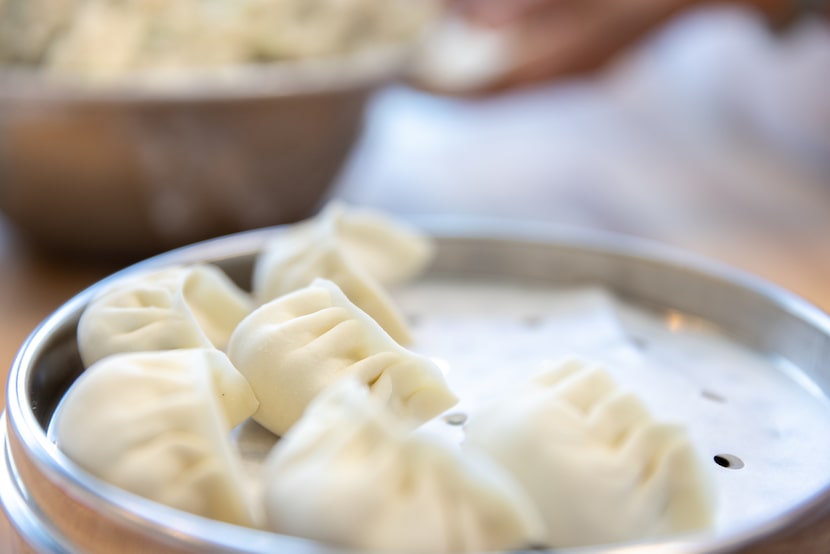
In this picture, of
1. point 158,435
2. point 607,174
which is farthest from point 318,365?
point 607,174

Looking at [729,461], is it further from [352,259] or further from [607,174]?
[607,174]

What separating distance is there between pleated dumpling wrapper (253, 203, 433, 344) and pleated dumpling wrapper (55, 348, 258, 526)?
0.71 feet

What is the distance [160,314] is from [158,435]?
14cm

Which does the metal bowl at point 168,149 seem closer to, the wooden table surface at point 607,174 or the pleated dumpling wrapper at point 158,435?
the wooden table surface at point 607,174

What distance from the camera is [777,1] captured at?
69.2 inches

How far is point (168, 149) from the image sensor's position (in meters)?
1.17

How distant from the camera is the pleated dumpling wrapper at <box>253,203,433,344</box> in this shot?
2.37 feet

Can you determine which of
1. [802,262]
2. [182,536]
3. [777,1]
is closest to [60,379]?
[182,536]

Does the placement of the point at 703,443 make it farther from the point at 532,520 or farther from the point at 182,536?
the point at 182,536

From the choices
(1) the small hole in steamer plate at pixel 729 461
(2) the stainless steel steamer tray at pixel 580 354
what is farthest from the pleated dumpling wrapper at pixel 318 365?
(1) the small hole in steamer plate at pixel 729 461

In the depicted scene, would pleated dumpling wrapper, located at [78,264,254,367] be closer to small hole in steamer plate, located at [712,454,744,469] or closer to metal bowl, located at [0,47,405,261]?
small hole in steamer plate, located at [712,454,744,469]

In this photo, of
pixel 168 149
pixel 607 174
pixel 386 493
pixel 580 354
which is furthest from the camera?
pixel 607 174

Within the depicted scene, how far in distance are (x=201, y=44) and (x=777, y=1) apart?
114cm

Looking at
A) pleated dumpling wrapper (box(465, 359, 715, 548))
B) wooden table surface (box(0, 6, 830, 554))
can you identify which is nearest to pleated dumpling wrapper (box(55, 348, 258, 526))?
pleated dumpling wrapper (box(465, 359, 715, 548))
